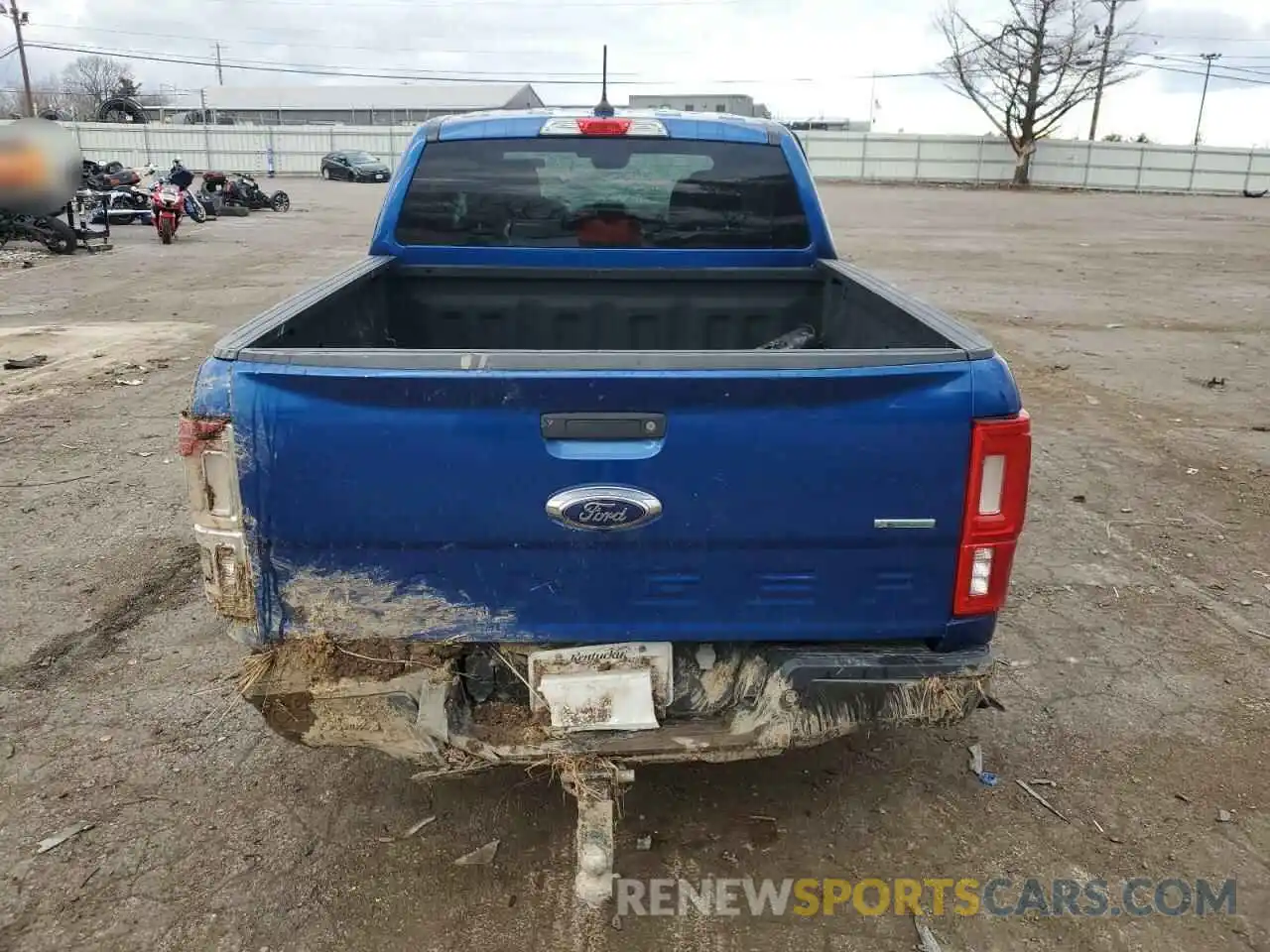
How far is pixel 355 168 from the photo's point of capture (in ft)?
141

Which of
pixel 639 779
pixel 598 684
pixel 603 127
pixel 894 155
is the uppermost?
pixel 894 155

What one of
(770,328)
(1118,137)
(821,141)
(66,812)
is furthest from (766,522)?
(1118,137)

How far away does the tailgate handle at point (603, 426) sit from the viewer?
2322mm

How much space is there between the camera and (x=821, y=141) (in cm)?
5047

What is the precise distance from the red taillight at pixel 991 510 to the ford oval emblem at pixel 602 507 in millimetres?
792

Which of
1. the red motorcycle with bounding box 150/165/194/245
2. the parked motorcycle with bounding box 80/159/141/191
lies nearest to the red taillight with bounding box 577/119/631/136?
the red motorcycle with bounding box 150/165/194/245

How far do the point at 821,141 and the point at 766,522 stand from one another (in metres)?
51.9

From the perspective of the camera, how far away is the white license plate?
8.47 ft

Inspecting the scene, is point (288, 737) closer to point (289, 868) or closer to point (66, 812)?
point (289, 868)

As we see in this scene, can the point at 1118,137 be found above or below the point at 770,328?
above

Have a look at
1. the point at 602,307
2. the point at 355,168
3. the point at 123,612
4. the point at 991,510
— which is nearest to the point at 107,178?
the point at 355,168

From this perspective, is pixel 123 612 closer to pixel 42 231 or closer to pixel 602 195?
pixel 602 195

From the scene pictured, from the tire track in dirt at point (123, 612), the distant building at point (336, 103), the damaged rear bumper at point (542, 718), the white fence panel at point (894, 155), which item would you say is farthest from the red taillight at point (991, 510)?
the distant building at point (336, 103)

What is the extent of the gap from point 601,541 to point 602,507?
102 millimetres
